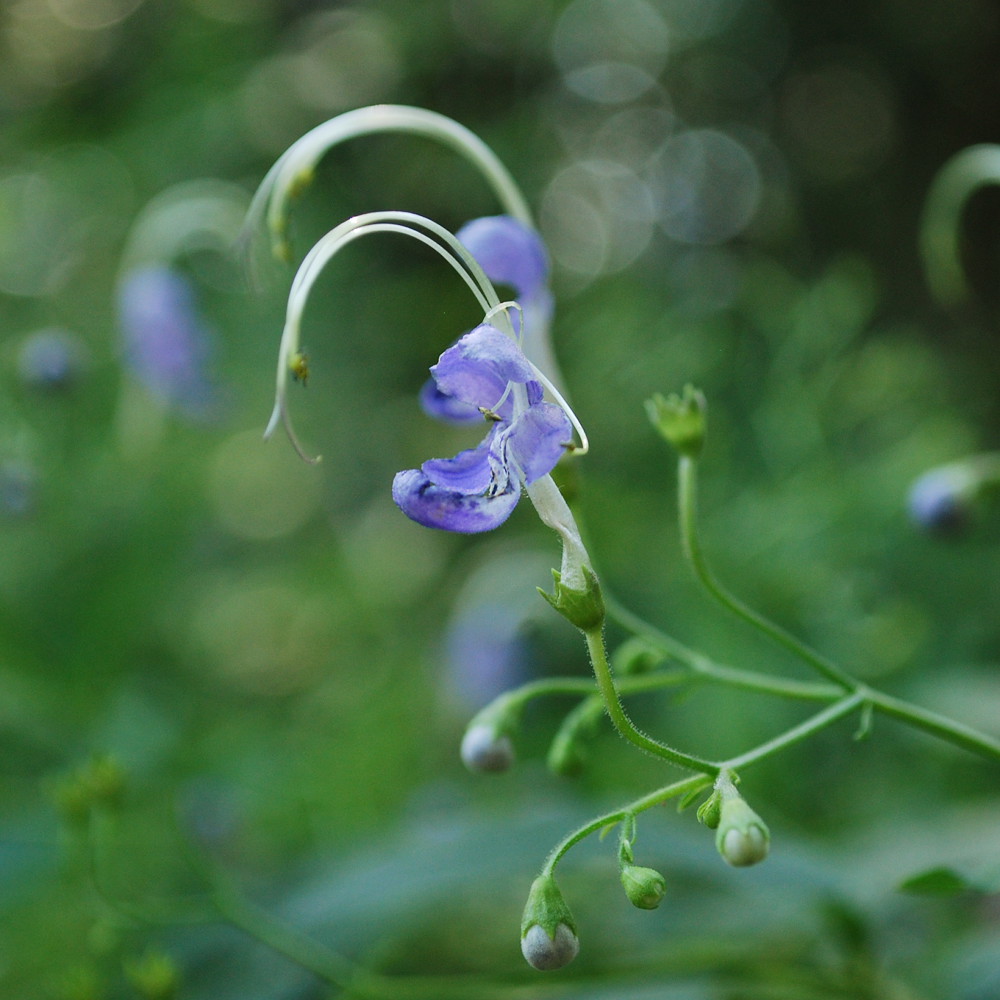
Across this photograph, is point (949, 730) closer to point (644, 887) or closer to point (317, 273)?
point (644, 887)

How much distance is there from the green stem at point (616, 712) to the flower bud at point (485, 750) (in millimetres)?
331

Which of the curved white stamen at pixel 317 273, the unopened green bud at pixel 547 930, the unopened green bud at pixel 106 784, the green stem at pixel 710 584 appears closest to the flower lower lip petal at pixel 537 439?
the curved white stamen at pixel 317 273

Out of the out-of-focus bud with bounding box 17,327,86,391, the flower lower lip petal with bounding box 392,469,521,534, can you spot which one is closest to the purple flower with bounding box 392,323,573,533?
the flower lower lip petal with bounding box 392,469,521,534

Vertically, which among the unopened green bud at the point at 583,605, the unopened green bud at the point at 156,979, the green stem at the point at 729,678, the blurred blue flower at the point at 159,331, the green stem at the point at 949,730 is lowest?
the unopened green bud at the point at 156,979

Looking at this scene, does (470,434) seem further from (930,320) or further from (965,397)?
(930,320)

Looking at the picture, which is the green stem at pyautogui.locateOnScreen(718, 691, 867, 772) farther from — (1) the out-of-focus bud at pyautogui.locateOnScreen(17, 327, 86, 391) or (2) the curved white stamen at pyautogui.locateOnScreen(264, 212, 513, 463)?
(1) the out-of-focus bud at pyautogui.locateOnScreen(17, 327, 86, 391)

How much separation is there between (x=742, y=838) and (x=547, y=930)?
19cm

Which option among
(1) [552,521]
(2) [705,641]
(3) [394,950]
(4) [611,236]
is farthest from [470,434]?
(1) [552,521]

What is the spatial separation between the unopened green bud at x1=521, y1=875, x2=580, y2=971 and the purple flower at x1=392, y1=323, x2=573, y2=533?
305 mm

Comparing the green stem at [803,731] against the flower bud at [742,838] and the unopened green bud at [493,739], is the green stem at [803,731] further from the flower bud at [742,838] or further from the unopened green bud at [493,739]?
the unopened green bud at [493,739]

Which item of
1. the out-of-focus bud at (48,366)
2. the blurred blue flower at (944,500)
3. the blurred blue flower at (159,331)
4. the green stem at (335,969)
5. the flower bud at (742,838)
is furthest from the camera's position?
the blurred blue flower at (159,331)

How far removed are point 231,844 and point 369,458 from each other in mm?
2499

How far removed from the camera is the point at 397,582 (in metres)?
3.18

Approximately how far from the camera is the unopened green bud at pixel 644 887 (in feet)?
2.82
